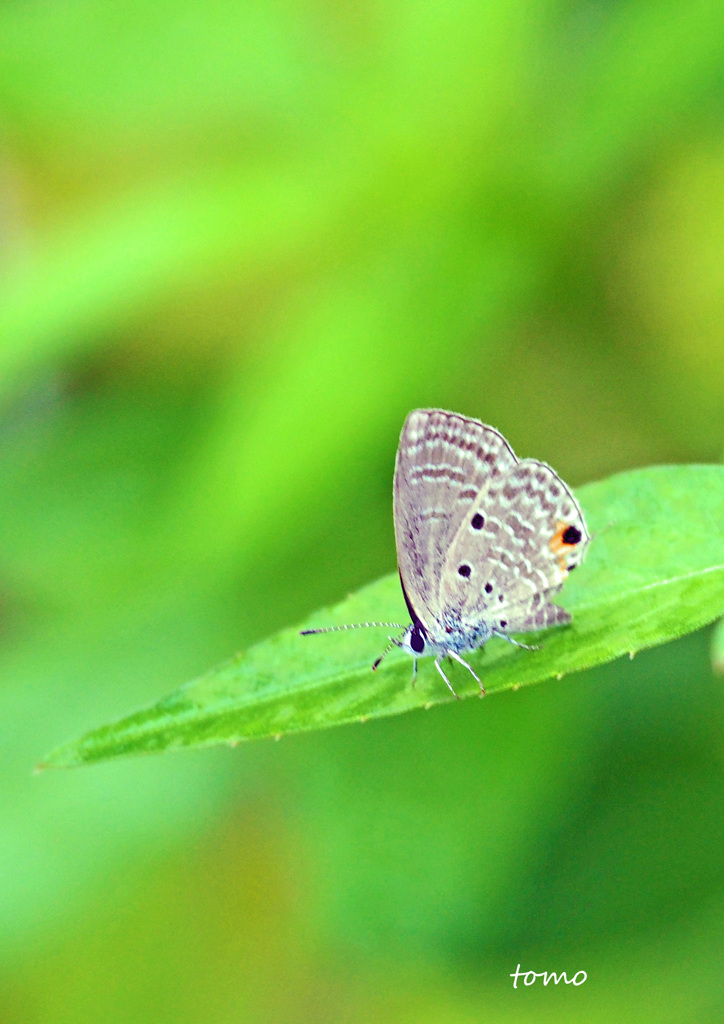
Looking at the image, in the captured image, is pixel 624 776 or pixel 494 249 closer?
pixel 624 776

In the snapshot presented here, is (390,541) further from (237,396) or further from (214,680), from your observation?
(214,680)

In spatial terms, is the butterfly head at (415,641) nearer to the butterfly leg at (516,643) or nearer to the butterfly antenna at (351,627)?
the butterfly antenna at (351,627)

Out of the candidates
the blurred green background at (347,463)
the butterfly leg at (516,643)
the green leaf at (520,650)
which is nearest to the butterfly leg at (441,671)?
the green leaf at (520,650)

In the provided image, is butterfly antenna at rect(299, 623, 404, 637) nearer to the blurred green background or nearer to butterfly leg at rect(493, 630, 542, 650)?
butterfly leg at rect(493, 630, 542, 650)

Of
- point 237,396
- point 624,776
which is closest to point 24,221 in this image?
point 237,396

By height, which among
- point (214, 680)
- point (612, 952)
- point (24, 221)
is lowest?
point (612, 952)

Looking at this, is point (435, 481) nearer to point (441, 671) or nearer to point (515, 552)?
point (515, 552)

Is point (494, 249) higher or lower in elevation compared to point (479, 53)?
lower
